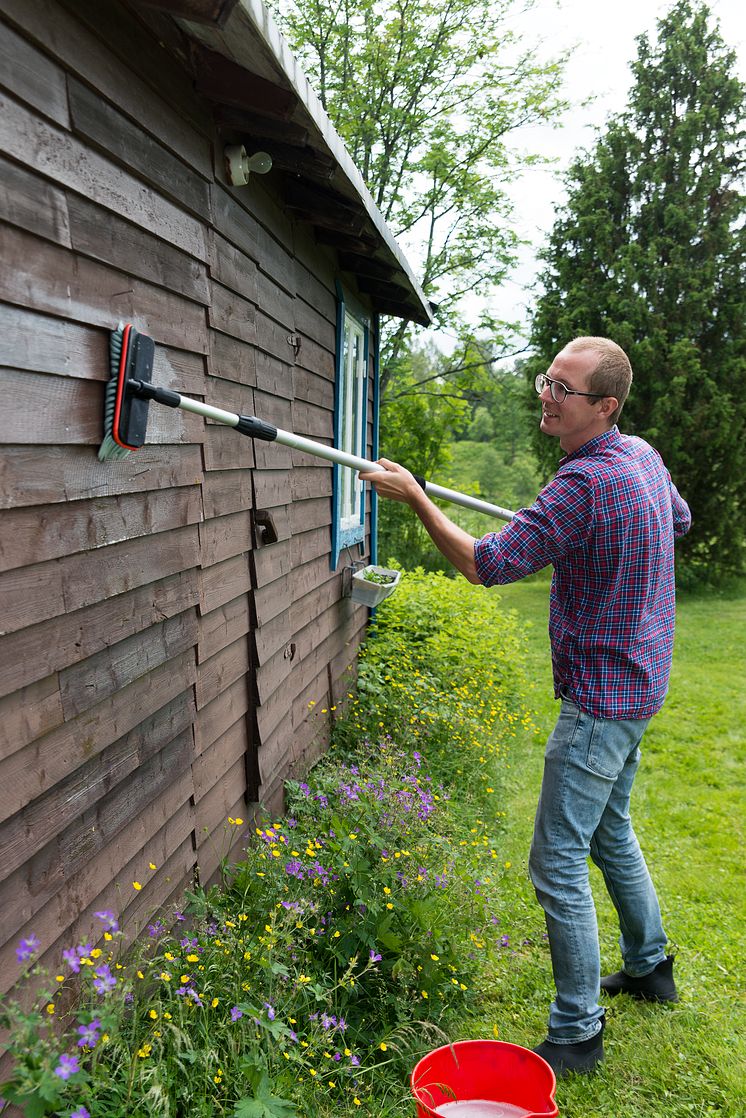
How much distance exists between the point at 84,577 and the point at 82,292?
0.68 m

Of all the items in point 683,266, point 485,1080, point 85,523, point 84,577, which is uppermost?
point 683,266

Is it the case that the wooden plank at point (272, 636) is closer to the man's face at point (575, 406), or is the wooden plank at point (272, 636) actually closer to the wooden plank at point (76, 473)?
the wooden plank at point (76, 473)

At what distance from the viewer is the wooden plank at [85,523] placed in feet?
5.55

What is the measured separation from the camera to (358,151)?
40.7 ft

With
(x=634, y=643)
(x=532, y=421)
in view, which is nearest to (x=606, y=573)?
(x=634, y=643)

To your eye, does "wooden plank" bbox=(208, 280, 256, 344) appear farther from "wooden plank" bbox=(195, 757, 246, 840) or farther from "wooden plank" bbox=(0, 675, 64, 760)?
"wooden plank" bbox=(195, 757, 246, 840)

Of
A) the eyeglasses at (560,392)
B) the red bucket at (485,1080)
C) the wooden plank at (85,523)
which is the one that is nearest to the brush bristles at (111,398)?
the wooden plank at (85,523)

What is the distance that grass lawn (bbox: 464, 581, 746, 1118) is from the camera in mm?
2660

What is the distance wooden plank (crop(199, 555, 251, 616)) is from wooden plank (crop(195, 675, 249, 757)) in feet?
1.18

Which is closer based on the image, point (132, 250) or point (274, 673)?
point (132, 250)

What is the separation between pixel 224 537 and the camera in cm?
310

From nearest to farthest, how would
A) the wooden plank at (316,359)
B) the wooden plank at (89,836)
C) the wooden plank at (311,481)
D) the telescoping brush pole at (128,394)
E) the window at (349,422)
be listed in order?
the wooden plank at (89,836) → the telescoping brush pole at (128,394) → the wooden plank at (311,481) → the wooden plank at (316,359) → the window at (349,422)

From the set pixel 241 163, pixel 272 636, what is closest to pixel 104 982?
pixel 272 636

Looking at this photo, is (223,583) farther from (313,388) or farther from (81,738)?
(313,388)
